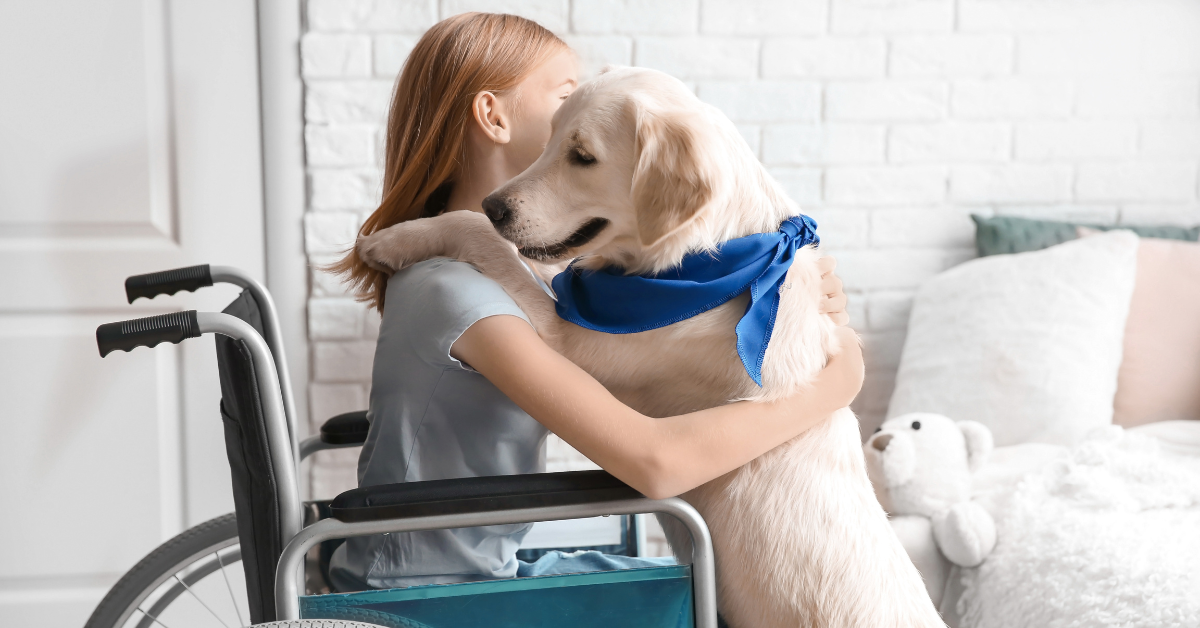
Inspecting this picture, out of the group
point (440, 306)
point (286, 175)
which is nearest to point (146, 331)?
point (440, 306)

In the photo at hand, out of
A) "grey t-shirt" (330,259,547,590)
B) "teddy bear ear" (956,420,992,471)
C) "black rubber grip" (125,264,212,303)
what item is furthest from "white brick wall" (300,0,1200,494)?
"grey t-shirt" (330,259,547,590)

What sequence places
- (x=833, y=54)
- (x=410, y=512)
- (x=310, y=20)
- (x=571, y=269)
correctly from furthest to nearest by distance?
(x=833, y=54), (x=310, y=20), (x=571, y=269), (x=410, y=512)

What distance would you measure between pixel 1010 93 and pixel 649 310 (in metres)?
1.63

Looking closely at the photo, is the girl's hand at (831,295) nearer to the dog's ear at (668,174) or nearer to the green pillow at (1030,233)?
the dog's ear at (668,174)

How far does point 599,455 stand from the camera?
0.87 metres

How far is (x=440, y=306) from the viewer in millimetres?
932

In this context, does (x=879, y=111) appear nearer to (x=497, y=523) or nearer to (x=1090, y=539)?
(x=1090, y=539)

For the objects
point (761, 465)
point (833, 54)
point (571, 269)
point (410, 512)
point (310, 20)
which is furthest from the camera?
point (833, 54)

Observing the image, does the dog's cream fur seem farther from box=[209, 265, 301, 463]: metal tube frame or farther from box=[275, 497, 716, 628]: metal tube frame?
box=[209, 265, 301, 463]: metal tube frame

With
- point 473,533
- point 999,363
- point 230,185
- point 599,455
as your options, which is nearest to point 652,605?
point 599,455

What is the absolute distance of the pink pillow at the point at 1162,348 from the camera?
183 cm

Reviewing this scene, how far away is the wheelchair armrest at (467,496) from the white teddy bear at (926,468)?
989 mm

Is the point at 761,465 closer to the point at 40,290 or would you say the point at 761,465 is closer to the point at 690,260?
the point at 690,260

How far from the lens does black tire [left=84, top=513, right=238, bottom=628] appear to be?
127 centimetres
